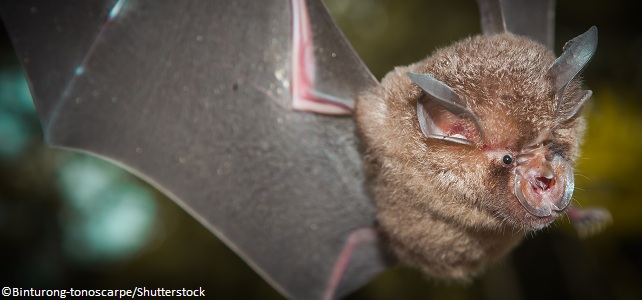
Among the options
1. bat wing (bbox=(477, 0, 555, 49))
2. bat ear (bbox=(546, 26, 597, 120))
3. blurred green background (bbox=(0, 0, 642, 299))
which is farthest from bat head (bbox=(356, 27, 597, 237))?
blurred green background (bbox=(0, 0, 642, 299))

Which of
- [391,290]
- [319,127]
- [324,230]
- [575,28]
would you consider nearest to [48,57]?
[319,127]

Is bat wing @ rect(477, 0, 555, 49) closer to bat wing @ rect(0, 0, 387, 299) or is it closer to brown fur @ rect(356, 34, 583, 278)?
brown fur @ rect(356, 34, 583, 278)

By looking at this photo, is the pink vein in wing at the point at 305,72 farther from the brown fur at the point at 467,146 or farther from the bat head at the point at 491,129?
the bat head at the point at 491,129

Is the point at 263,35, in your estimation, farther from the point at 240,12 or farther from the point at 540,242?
the point at 540,242

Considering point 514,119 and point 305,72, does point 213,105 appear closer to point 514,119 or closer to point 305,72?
point 305,72

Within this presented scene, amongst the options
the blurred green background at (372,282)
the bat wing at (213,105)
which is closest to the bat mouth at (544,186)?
the bat wing at (213,105)
